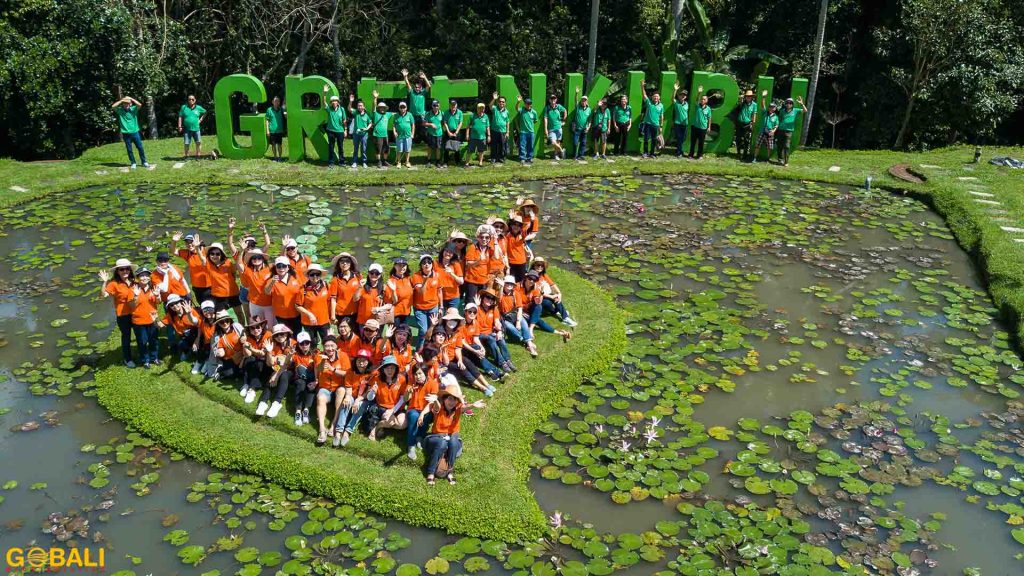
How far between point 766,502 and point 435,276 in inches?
183

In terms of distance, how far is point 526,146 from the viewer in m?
19.1

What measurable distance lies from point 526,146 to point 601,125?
71.9 inches

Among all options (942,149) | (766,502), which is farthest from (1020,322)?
(942,149)

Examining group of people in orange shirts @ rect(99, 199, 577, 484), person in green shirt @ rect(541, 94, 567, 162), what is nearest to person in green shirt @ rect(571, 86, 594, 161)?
person in green shirt @ rect(541, 94, 567, 162)

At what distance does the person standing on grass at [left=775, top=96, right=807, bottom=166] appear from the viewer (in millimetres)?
18812

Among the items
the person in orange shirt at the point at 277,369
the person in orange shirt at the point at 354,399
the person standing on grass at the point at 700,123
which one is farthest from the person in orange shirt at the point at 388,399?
the person standing on grass at the point at 700,123

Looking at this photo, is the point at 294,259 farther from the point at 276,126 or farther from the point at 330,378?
the point at 276,126

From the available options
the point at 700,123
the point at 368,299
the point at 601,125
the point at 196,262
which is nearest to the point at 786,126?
the point at 700,123

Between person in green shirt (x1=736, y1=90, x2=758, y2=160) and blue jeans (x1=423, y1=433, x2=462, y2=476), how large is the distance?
13.9 metres

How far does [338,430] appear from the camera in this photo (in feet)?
28.4

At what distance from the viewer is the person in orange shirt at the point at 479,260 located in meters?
10.8

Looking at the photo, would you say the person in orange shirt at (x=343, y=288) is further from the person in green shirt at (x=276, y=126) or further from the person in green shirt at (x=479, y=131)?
the person in green shirt at (x=276, y=126)

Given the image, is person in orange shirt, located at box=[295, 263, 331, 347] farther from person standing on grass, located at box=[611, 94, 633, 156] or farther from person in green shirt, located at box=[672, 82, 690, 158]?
person in green shirt, located at box=[672, 82, 690, 158]

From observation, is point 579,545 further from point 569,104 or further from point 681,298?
point 569,104
